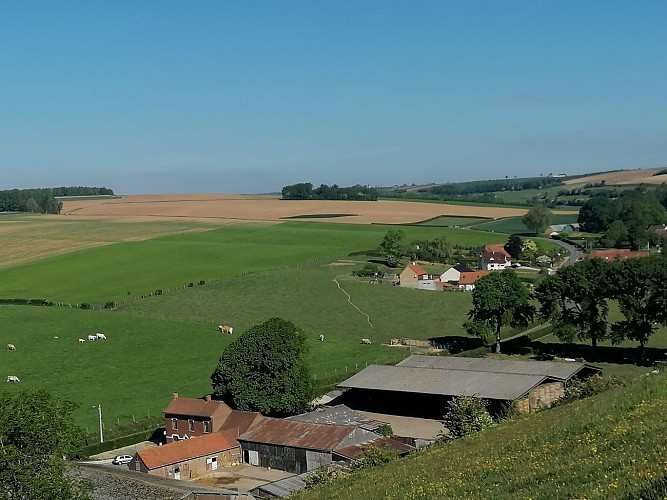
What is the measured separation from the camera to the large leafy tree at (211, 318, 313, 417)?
4984 centimetres

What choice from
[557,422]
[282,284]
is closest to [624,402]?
[557,422]

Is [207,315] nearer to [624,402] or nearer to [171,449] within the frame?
[171,449]

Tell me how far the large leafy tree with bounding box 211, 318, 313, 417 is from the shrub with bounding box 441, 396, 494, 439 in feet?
44.5

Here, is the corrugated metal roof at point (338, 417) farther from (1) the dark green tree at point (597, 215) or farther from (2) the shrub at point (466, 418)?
(1) the dark green tree at point (597, 215)

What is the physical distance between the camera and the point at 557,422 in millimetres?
24516

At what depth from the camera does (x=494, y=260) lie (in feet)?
393

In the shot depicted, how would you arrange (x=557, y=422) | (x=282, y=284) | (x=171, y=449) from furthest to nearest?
(x=282, y=284) < (x=171, y=449) < (x=557, y=422)

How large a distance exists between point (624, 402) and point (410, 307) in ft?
209

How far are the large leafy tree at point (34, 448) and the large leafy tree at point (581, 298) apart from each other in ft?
147

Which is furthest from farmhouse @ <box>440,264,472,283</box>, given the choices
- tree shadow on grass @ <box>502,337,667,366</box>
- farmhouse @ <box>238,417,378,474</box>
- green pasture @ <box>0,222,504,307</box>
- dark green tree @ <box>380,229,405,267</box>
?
farmhouse @ <box>238,417,378,474</box>

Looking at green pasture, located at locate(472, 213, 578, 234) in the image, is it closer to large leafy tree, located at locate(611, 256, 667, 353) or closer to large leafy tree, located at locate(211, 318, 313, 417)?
large leafy tree, located at locate(611, 256, 667, 353)

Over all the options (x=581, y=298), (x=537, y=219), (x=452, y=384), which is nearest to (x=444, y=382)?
(x=452, y=384)

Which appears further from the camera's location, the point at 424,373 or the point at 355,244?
the point at 355,244

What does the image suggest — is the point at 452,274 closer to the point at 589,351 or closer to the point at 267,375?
A: the point at 589,351
